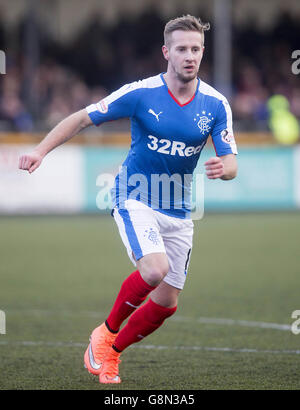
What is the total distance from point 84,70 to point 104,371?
1774 cm

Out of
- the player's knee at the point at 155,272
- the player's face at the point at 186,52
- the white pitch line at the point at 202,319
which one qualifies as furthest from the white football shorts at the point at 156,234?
the white pitch line at the point at 202,319

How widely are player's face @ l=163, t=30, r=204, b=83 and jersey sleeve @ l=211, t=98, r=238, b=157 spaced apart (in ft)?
1.07

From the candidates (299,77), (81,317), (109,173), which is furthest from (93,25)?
(81,317)

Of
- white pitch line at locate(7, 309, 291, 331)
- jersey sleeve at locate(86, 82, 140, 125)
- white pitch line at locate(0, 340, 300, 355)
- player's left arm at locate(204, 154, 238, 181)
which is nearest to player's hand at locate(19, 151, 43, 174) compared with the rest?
jersey sleeve at locate(86, 82, 140, 125)

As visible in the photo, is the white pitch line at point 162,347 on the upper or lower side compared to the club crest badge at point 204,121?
lower

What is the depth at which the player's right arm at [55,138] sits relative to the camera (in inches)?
216

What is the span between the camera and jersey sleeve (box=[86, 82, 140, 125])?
19.0ft

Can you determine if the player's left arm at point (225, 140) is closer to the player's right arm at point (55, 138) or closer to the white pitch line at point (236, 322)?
the player's right arm at point (55, 138)

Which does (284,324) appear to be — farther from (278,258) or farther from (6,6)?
(6,6)

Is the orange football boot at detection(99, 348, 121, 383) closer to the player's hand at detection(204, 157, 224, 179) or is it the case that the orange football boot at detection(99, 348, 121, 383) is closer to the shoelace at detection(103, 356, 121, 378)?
the shoelace at detection(103, 356, 121, 378)

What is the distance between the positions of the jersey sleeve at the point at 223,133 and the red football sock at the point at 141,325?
110 cm

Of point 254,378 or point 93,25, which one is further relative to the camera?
point 93,25

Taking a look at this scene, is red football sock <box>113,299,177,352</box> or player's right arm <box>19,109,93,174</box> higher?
player's right arm <box>19,109,93,174</box>

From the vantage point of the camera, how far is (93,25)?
23.9 meters
